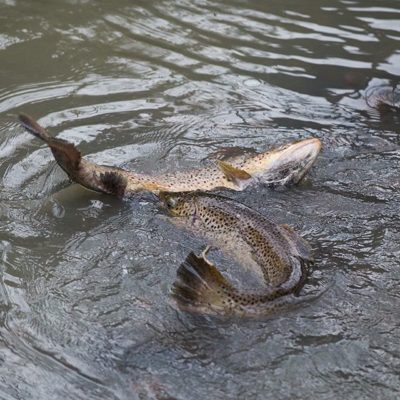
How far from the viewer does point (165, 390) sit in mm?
4031

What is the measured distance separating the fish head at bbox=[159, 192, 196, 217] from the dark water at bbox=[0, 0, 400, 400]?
121 mm

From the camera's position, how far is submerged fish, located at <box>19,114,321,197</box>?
19.0 feet

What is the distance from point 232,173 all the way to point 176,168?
74cm

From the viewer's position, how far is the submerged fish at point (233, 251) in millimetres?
4264

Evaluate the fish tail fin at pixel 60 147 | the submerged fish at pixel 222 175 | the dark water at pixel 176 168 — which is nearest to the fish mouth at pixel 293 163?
the submerged fish at pixel 222 175

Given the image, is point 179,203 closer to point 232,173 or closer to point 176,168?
point 232,173

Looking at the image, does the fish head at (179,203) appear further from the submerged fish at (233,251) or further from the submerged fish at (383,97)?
the submerged fish at (383,97)

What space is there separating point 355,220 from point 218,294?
1.83 metres

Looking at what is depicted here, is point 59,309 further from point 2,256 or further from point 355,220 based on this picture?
point 355,220

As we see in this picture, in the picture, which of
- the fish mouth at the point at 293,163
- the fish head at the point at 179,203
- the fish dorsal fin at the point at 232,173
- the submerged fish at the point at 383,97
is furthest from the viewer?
the submerged fish at the point at 383,97

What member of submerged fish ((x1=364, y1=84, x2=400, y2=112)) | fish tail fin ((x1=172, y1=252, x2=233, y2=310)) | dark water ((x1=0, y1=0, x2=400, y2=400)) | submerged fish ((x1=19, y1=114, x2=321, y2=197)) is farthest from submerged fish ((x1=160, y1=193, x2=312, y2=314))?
submerged fish ((x1=364, y1=84, x2=400, y2=112))

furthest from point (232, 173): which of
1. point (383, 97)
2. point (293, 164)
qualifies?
point (383, 97)

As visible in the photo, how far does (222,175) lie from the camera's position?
20.2ft

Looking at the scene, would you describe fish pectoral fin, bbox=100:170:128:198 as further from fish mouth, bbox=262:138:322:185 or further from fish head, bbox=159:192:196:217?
fish mouth, bbox=262:138:322:185
